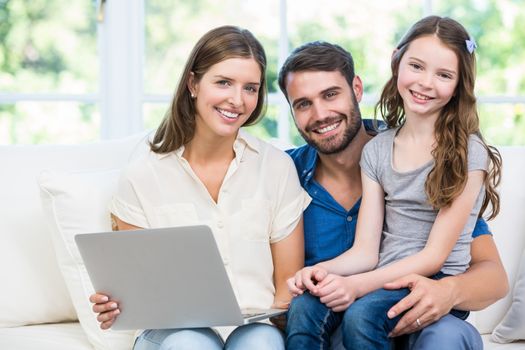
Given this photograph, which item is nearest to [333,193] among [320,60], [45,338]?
[320,60]

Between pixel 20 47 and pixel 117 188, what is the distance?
1.21m

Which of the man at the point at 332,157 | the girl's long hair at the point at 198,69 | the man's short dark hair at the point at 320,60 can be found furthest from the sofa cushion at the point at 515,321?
the girl's long hair at the point at 198,69

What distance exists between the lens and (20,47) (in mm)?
3191

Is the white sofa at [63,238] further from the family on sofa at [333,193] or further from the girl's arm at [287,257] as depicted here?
the girl's arm at [287,257]

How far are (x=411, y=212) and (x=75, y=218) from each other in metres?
0.85

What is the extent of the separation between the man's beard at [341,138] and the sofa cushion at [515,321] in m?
0.61

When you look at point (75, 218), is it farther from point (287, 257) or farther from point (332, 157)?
point (332, 157)

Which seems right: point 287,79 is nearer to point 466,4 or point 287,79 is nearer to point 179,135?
point 179,135

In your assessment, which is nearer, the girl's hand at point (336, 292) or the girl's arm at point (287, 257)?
the girl's hand at point (336, 292)

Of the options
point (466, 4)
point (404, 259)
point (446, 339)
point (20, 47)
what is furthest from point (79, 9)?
point (446, 339)

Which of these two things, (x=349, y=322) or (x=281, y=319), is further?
(x=281, y=319)

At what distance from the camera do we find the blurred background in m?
3.18

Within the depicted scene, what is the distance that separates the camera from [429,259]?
Answer: 1993 mm

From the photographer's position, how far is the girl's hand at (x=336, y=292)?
1.95m
